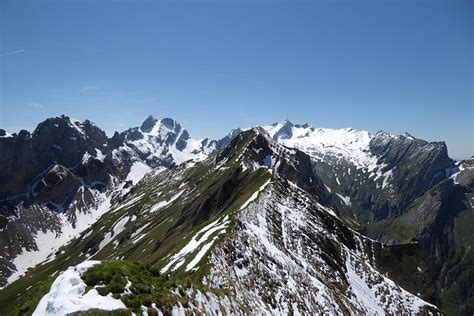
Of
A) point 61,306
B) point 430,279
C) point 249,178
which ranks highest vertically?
point 249,178

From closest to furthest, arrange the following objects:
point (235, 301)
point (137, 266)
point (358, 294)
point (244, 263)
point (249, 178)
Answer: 1. point (137, 266)
2. point (235, 301)
3. point (244, 263)
4. point (358, 294)
5. point (249, 178)

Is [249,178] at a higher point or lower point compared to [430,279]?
higher

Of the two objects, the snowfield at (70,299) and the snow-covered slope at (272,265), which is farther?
the snow-covered slope at (272,265)

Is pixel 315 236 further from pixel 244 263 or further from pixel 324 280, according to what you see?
pixel 244 263

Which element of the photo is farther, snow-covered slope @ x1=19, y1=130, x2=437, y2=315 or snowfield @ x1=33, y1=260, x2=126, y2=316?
snow-covered slope @ x1=19, y1=130, x2=437, y2=315

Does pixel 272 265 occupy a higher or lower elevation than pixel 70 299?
lower

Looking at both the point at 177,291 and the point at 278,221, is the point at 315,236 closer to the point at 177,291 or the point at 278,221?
the point at 278,221

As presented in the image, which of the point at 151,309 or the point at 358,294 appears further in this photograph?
the point at 358,294

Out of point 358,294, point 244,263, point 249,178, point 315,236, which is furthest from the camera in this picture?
point 249,178

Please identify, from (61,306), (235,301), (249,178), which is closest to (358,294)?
(235,301)

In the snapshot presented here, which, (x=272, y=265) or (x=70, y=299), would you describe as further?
(x=272, y=265)
